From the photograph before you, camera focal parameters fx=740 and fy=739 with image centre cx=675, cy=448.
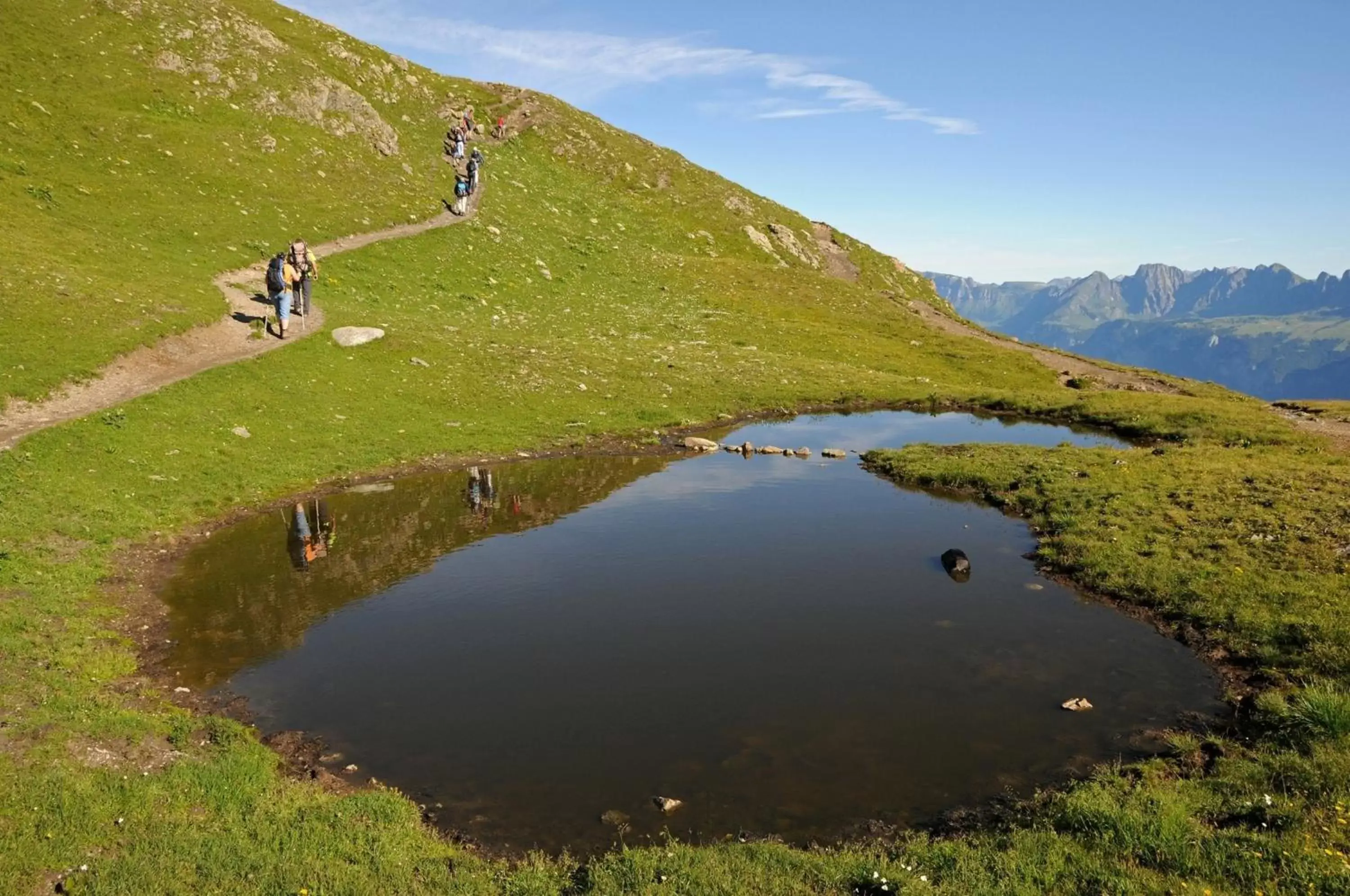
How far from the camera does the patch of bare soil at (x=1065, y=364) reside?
67562 millimetres

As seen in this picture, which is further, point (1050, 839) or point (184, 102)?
point (184, 102)

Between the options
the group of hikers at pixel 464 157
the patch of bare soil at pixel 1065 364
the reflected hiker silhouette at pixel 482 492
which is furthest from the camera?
the group of hikers at pixel 464 157

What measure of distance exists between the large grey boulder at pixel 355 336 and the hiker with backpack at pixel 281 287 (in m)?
2.95

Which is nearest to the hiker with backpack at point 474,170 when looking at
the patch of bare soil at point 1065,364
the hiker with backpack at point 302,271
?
the hiker with backpack at point 302,271

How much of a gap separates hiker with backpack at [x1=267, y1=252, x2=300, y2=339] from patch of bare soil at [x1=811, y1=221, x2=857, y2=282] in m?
77.9

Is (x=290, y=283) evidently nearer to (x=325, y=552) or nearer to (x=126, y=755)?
(x=325, y=552)

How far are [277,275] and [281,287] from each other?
2.40 ft

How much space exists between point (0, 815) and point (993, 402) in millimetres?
59363

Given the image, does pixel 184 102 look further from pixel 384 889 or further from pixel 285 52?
pixel 384 889

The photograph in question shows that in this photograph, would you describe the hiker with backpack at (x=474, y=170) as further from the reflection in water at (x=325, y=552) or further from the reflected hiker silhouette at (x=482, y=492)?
the reflection in water at (x=325, y=552)

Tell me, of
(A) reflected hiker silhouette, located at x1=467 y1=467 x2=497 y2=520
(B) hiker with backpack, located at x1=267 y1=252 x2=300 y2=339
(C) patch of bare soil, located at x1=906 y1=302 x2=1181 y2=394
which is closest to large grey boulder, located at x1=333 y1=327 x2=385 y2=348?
(B) hiker with backpack, located at x1=267 y1=252 x2=300 y2=339

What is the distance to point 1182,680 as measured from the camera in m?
19.2

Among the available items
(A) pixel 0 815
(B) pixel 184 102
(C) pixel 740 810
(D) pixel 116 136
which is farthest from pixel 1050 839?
(B) pixel 184 102

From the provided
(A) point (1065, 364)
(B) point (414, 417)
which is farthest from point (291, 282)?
(A) point (1065, 364)
